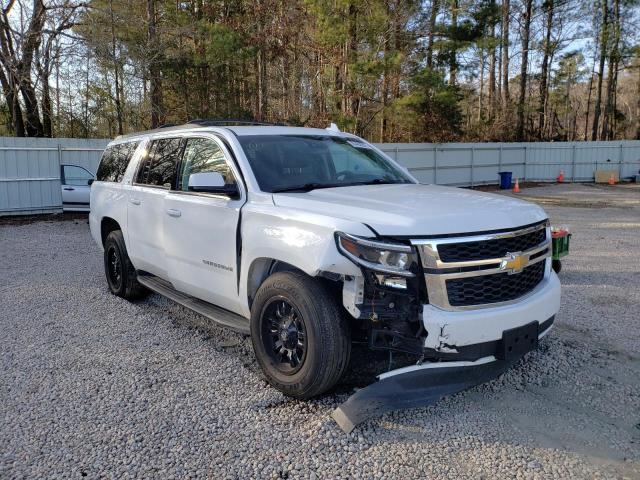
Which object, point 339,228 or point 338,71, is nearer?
point 339,228

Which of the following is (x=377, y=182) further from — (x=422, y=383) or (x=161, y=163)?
(x=161, y=163)

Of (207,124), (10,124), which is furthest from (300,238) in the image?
(10,124)

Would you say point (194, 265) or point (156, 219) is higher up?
point (156, 219)

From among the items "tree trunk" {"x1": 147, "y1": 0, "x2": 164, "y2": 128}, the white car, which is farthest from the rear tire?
"tree trunk" {"x1": 147, "y1": 0, "x2": 164, "y2": 128}

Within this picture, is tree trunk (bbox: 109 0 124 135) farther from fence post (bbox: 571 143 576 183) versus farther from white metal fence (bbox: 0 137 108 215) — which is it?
fence post (bbox: 571 143 576 183)

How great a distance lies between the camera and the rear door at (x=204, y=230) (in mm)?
4195

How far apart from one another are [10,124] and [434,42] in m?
17.9

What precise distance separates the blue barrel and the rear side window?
65.6 feet

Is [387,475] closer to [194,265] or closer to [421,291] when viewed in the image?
[421,291]

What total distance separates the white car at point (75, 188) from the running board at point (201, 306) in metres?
8.93

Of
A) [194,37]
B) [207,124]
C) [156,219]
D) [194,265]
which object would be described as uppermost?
[194,37]

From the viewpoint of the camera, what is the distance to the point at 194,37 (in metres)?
20.8

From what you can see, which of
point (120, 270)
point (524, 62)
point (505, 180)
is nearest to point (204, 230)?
point (120, 270)

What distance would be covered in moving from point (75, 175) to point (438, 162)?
14.3 m
